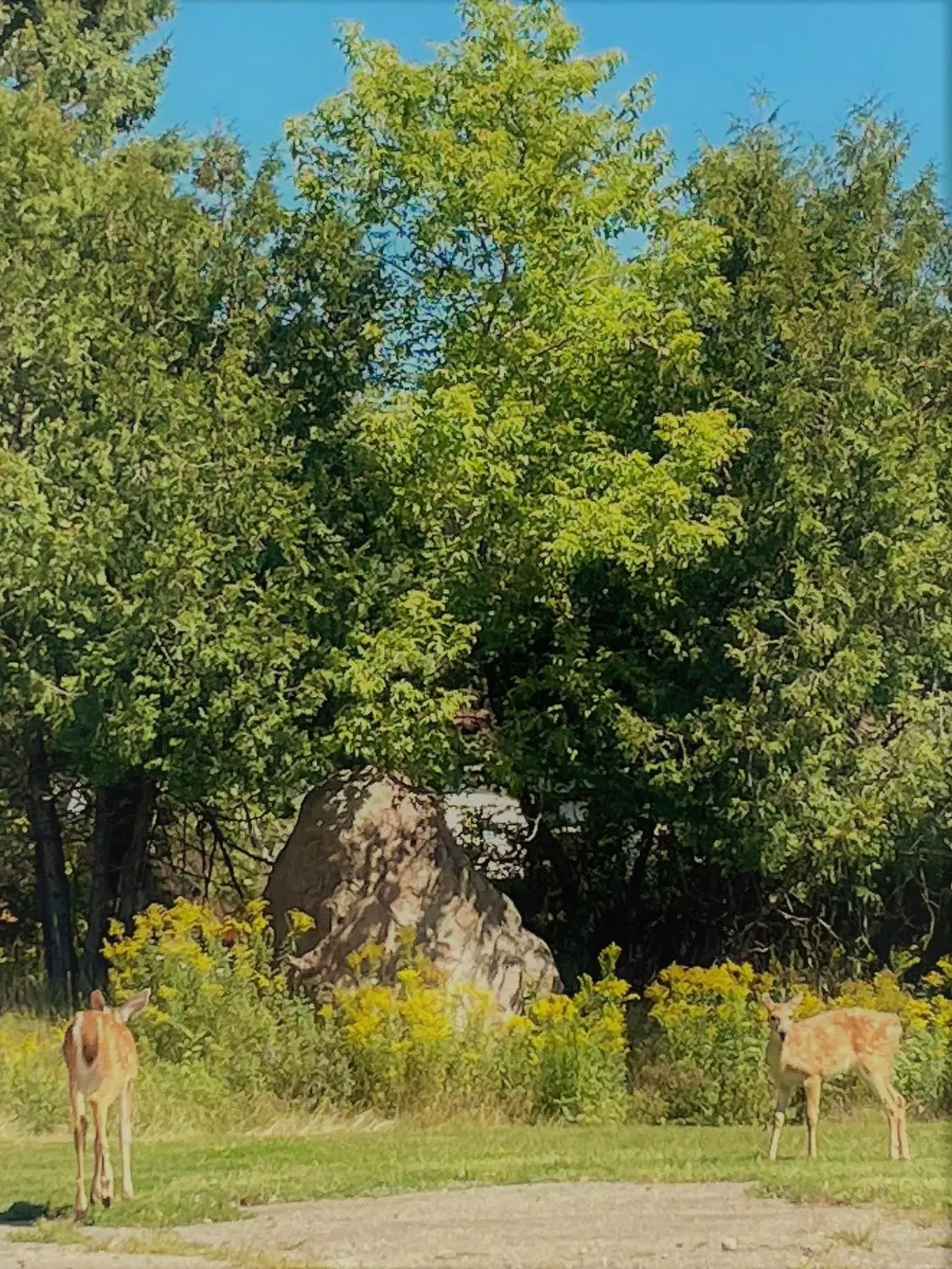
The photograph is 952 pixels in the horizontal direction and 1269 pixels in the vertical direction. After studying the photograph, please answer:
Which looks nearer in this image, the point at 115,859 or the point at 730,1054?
the point at 730,1054

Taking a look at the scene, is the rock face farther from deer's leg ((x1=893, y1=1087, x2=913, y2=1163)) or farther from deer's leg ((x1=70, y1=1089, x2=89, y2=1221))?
deer's leg ((x1=70, y1=1089, x2=89, y2=1221))

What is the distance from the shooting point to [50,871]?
63.8 feet

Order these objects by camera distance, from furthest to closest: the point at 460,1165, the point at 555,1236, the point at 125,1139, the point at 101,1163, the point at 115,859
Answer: the point at 115,859
the point at 460,1165
the point at 125,1139
the point at 101,1163
the point at 555,1236

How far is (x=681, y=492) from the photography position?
15.6 m

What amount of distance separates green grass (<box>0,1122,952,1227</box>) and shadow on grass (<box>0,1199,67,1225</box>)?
16 millimetres

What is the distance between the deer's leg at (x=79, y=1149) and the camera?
363 inches

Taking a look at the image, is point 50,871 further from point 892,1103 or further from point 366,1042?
point 892,1103

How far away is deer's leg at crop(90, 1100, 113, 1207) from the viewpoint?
941 centimetres

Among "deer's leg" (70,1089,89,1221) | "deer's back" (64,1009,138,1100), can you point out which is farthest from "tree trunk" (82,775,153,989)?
"deer's leg" (70,1089,89,1221)

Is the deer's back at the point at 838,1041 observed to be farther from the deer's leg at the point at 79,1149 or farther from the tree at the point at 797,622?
the deer's leg at the point at 79,1149

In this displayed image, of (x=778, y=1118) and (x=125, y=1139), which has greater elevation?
(x=125, y=1139)

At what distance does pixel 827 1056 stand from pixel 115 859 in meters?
10.9

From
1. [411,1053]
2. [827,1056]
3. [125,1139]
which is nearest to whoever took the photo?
Result: [125,1139]

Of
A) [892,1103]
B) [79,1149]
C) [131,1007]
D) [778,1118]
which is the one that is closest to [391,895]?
[778,1118]
